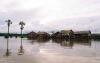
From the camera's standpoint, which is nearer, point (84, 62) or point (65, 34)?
point (84, 62)

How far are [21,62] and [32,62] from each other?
200 centimetres

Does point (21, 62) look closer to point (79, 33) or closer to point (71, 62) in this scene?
point (71, 62)

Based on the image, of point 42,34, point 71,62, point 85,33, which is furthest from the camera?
point 42,34

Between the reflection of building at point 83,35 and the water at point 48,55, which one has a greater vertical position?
the reflection of building at point 83,35

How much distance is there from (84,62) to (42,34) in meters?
128

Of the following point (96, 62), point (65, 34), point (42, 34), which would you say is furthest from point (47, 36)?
point (96, 62)

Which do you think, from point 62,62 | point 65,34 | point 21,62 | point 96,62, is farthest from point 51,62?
point 65,34

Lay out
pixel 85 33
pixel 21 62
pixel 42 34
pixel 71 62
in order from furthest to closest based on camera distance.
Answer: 1. pixel 42 34
2. pixel 85 33
3. pixel 71 62
4. pixel 21 62

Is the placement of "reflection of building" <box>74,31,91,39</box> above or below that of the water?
above

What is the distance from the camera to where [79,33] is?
150500 millimetres

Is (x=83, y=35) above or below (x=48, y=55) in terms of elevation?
above

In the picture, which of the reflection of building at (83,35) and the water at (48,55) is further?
the reflection of building at (83,35)

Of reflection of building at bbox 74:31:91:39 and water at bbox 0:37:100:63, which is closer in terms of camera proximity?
water at bbox 0:37:100:63

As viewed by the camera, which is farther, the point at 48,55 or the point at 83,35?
the point at 83,35
